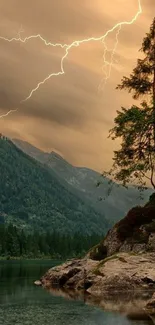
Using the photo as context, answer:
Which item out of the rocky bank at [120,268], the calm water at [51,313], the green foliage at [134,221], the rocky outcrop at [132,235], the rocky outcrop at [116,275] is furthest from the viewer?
the green foliage at [134,221]

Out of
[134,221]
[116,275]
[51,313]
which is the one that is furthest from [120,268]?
[51,313]

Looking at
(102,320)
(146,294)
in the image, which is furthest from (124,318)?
(146,294)

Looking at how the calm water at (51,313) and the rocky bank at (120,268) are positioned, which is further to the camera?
the rocky bank at (120,268)

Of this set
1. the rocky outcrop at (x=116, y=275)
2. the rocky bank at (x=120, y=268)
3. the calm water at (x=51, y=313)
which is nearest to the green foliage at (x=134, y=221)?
the rocky bank at (x=120, y=268)

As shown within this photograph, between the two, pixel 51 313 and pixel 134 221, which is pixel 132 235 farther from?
pixel 51 313

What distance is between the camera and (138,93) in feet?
214

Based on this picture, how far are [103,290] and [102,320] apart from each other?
57.3 ft

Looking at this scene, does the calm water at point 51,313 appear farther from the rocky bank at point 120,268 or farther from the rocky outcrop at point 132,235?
the rocky outcrop at point 132,235

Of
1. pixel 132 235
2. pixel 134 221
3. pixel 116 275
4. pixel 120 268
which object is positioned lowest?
pixel 116 275

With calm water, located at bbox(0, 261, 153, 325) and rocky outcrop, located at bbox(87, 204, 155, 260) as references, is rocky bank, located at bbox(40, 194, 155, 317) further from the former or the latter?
calm water, located at bbox(0, 261, 153, 325)

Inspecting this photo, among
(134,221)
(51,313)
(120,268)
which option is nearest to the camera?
(51,313)

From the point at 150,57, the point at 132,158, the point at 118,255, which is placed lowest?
the point at 118,255

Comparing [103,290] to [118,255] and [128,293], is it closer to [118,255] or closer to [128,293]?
[128,293]

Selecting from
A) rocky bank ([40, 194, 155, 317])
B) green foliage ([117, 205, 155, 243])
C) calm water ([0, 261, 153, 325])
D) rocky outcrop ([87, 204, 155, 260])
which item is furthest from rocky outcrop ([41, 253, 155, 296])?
green foliage ([117, 205, 155, 243])
